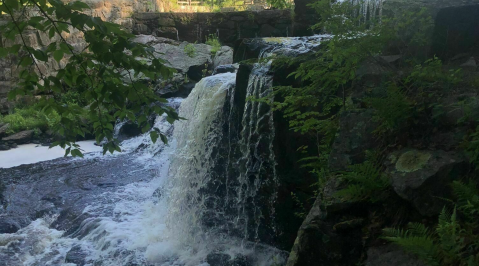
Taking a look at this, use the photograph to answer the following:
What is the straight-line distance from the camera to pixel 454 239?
1959mm

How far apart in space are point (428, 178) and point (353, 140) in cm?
81

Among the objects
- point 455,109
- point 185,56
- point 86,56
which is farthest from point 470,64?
point 185,56

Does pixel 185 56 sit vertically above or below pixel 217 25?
below

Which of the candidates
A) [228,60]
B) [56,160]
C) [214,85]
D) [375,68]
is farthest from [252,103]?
[228,60]

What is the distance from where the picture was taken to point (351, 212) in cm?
272

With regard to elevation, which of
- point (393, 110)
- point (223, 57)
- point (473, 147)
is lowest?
point (473, 147)

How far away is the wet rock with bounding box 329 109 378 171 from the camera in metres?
3.10

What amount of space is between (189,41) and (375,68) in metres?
12.0

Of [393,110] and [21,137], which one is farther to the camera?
[21,137]

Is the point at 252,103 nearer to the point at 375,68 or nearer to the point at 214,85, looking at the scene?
the point at 214,85

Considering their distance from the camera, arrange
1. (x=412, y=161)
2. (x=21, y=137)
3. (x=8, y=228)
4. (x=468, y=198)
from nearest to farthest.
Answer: (x=468, y=198)
(x=412, y=161)
(x=8, y=228)
(x=21, y=137)

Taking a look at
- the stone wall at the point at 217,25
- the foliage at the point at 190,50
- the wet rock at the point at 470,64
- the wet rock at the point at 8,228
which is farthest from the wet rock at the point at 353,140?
the stone wall at the point at 217,25

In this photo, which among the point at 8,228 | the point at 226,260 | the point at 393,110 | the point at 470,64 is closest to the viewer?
the point at 393,110

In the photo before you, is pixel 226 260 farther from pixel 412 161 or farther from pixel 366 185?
pixel 412 161
